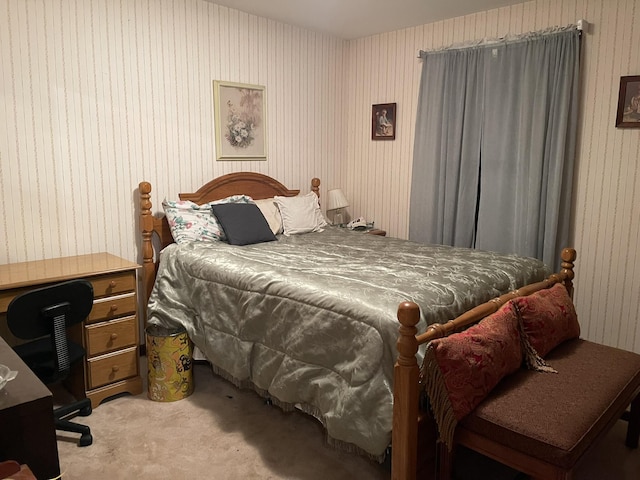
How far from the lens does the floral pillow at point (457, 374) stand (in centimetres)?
182

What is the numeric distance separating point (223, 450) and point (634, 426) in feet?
6.58

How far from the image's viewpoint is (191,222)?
339 centimetres

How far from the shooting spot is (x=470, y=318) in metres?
2.09

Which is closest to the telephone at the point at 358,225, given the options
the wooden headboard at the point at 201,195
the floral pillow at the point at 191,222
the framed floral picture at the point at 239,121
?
the wooden headboard at the point at 201,195

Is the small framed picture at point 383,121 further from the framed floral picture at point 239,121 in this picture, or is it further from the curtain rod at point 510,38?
the framed floral picture at point 239,121

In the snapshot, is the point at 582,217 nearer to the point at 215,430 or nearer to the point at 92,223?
the point at 215,430

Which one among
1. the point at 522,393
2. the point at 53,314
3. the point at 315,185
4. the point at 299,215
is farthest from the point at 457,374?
the point at 315,185

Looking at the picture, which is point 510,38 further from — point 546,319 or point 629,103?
point 546,319

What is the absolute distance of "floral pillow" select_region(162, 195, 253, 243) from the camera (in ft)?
10.9

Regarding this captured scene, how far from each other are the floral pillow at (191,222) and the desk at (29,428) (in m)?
2.00

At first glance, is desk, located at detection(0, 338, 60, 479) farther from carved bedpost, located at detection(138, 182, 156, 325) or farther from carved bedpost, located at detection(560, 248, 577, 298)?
carved bedpost, located at detection(560, 248, 577, 298)

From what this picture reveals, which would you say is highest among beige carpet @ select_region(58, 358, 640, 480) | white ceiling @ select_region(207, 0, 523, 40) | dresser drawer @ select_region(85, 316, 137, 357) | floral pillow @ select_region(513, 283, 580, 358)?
white ceiling @ select_region(207, 0, 523, 40)

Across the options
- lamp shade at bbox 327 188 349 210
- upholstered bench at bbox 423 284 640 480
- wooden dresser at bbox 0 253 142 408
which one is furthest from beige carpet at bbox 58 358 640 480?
lamp shade at bbox 327 188 349 210

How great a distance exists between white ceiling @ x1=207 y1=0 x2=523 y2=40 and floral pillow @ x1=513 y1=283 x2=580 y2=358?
7.55 ft
